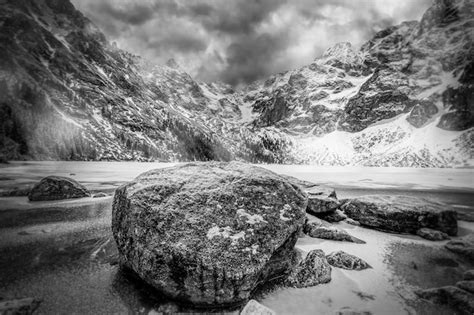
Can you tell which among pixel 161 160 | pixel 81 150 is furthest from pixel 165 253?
pixel 161 160

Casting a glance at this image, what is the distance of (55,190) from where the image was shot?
17.2 meters

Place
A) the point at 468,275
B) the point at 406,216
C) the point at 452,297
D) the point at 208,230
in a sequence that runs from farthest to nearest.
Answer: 1. the point at 406,216
2. the point at 468,275
3. the point at 208,230
4. the point at 452,297

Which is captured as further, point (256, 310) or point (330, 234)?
point (330, 234)

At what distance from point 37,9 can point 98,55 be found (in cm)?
6617

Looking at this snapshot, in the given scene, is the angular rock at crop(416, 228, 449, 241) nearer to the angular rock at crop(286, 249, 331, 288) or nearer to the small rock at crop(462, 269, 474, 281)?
the small rock at crop(462, 269, 474, 281)

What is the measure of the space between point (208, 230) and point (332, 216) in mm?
9148

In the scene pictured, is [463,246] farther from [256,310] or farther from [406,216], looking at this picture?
[256,310]

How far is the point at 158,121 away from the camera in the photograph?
18212 cm

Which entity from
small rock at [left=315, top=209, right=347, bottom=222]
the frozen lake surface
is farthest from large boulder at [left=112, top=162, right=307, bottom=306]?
small rock at [left=315, top=209, right=347, bottom=222]

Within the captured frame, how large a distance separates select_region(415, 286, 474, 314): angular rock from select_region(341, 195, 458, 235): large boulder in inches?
231

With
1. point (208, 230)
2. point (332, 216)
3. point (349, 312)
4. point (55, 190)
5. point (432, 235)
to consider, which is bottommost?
point (349, 312)

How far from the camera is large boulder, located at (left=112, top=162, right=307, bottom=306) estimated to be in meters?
5.17

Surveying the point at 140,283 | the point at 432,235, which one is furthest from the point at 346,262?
the point at 140,283

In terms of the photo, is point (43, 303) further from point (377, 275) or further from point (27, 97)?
point (27, 97)
